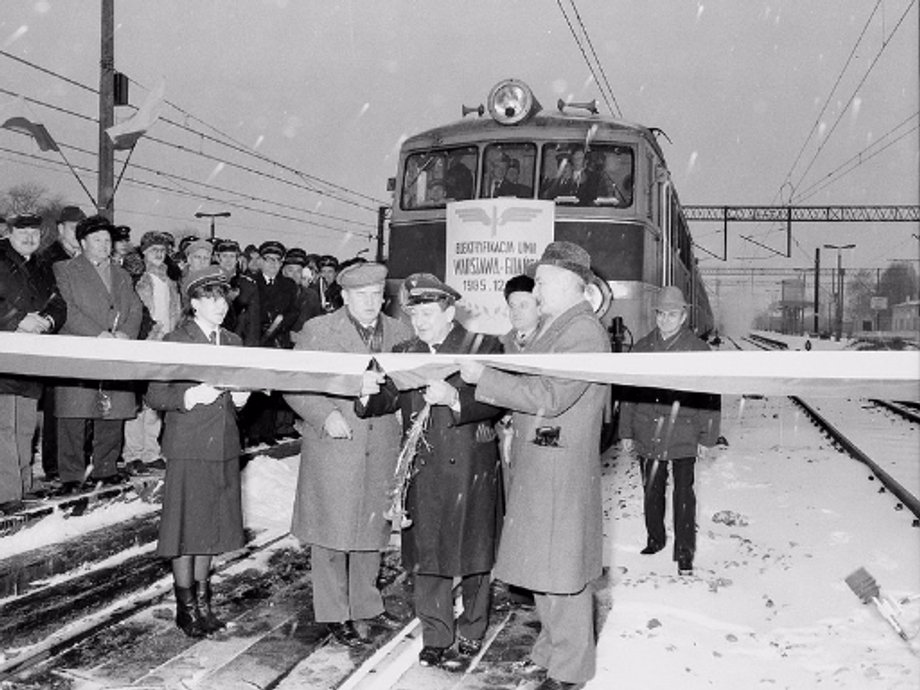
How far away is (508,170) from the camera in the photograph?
9.49m

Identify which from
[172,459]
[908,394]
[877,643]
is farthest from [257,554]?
[908,394]

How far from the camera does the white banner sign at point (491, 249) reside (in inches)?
330

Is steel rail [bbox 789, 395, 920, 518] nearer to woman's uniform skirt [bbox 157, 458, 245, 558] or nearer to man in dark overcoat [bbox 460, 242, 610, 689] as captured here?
man in dark overcoat [bbox 460, 242, 610, 689]

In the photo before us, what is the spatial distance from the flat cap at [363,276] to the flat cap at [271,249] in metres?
4.44

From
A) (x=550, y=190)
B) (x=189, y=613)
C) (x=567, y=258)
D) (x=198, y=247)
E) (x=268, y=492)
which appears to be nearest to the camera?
(x=567, y=258)

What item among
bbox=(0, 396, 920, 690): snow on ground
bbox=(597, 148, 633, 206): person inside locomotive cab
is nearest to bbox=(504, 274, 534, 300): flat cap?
bbox=(0, 396, 920, 690): snow on ground

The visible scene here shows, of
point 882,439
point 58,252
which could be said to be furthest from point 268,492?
point 882,439

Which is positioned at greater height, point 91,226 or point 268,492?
point 91,226

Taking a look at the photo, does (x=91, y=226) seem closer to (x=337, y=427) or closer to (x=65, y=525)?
(x=65, y=525)

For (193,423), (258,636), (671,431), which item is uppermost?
(193,423)

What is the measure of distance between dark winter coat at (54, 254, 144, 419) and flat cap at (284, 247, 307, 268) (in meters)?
2.86

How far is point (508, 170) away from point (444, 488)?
5755 mm

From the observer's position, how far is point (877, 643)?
470 cm

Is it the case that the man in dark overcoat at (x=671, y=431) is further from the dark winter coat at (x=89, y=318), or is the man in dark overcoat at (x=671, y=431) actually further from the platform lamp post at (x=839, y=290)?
the platform lamp post at (x=839, y=290)
